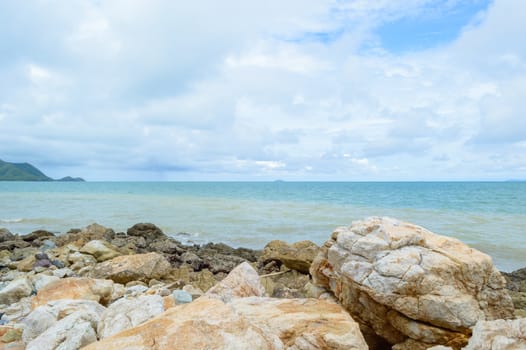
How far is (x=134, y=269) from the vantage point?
10.0 m

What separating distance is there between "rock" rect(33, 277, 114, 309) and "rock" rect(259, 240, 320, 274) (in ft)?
19.3

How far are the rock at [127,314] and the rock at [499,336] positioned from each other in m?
3.72

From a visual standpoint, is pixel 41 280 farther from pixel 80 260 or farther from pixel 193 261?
pixel 193 261

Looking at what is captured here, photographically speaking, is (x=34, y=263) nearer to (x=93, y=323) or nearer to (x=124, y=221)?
(x=93, y=323)

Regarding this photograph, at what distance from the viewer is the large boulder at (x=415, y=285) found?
5.04m

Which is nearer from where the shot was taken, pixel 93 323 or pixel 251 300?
pixel 93 323

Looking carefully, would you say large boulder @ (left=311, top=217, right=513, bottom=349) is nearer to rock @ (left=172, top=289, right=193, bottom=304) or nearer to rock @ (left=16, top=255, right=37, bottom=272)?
rock @ (left=172, top=289, right=193, bottom=304)

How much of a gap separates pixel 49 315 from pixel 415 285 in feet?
16.2

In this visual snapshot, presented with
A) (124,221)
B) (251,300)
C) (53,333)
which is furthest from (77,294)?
(124,221)

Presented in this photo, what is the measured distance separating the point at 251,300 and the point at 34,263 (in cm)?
974

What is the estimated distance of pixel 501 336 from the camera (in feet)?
13.6

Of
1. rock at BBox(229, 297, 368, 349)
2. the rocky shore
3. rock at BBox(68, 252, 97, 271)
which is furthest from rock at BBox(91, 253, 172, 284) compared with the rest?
rock at BBox(229, 297, 368, 349)

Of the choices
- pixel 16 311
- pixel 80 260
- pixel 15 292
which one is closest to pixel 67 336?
pixel 16 311

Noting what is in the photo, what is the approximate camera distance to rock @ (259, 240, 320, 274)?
12.0 m
